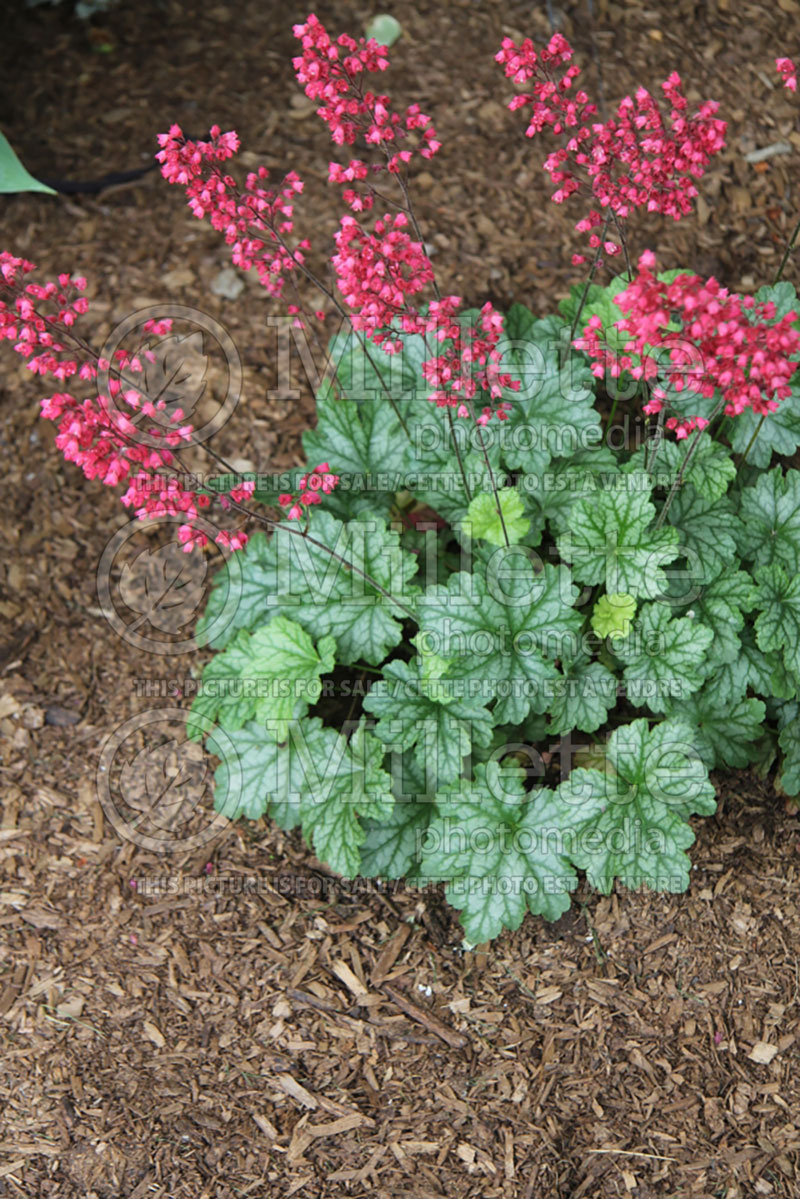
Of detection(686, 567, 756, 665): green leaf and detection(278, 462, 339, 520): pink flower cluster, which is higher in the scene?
detection(278, 462, 339, 520): pink flower cluster

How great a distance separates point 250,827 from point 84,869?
527 mm

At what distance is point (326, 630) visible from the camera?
3.22 meters

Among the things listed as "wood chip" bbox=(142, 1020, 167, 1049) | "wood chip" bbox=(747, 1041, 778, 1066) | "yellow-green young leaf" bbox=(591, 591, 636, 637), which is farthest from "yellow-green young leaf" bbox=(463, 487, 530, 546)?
"wood chip" bbox=(142, 1020, 167, 1049)

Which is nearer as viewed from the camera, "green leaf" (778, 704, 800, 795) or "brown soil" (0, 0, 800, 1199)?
"brown soil" (0, 0, 800, 1199)

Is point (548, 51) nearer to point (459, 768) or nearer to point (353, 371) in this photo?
point (353, 371)

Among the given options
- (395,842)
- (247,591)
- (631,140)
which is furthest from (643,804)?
(631,140)

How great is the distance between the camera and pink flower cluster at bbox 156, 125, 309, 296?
2502 mm

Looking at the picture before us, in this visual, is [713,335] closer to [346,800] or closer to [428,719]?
[428,719]

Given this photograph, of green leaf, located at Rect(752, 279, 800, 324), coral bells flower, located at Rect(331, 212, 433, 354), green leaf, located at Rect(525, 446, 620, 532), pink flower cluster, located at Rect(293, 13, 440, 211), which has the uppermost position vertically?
pink flower cluster, located at Rect(293, 13, 440, 211)

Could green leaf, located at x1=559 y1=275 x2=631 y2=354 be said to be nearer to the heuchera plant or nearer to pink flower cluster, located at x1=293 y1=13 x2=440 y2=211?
the heuchera plant

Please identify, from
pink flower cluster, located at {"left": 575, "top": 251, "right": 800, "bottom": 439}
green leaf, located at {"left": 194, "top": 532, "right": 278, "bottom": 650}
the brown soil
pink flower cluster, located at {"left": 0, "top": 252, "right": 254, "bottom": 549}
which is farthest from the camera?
green leaf, located at {"left": 194, "top": 532, "right": 278, "bottom": 650}

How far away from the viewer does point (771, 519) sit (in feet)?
10.5

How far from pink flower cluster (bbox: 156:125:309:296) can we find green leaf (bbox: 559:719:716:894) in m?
1.57

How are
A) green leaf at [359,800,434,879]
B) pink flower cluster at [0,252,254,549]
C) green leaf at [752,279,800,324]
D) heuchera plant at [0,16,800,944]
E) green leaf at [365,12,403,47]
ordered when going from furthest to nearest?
green leaf at [365,12,403,47], green leaf at [752,279,800,324], green leaf at [359,800,434,879], heuchera plant at [0,16,800,944], pink flower cluster at [0,252,254,549]
